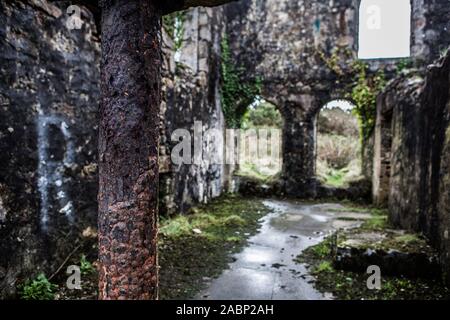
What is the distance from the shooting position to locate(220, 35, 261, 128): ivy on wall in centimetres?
955

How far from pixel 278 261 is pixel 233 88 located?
21.5ft

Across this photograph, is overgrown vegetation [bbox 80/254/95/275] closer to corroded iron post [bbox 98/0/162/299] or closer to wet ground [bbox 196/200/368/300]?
wet ground [bbox 196/200/368/300]

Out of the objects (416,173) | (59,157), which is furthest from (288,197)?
(59,157)

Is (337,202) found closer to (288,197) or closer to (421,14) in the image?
(288,197)

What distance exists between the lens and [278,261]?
3.96 m

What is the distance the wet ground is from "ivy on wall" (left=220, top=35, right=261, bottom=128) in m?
3.68

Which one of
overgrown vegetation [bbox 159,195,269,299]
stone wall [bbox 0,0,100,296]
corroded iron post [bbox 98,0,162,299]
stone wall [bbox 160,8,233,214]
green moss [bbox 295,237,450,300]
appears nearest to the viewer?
corroded iron post [bbox 98,0,162,299]

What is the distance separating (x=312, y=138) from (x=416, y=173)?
16.8ft

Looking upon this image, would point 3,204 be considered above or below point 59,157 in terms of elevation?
below

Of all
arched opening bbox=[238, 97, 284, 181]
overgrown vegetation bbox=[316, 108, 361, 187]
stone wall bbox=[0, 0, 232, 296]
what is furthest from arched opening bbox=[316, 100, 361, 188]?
stone wall bbox=[0, 0, 232, 296]

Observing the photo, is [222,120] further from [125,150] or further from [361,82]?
[125,150]

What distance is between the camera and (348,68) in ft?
30.0

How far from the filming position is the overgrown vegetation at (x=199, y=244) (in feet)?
10.7

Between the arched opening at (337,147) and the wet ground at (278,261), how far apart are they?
127 inches
